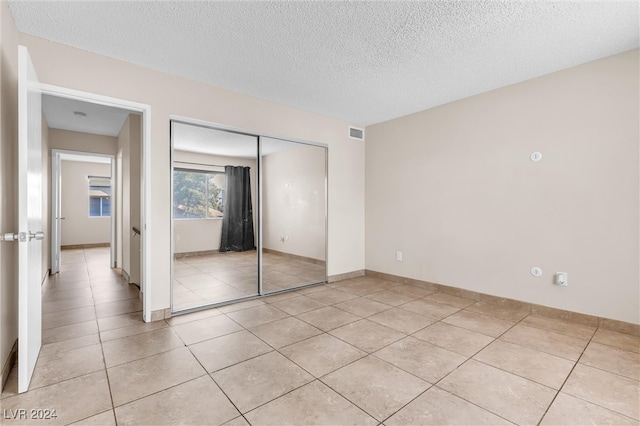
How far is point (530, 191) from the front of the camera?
131 inches

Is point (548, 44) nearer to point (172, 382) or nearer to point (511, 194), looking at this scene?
point (511, 194)

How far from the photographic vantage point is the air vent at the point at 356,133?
16.4 feet

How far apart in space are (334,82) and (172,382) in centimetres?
319

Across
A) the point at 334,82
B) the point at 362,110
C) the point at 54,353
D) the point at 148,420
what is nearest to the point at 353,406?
the point at 148,420

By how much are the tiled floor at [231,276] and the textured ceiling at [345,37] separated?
2.16m

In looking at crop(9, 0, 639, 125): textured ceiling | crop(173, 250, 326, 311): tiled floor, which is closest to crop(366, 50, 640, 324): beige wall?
crop(9, 0, 639, 125): textured ceiling

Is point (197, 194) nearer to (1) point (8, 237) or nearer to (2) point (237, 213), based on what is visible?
(2) point (237, 213)

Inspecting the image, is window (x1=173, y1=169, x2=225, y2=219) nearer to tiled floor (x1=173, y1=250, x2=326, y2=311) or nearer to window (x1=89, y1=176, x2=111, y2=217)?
A: tiled floor (x1=173, y1=250, x2=326, y2=311)

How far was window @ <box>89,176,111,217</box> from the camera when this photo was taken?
9.01 metres

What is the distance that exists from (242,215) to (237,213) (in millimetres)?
72

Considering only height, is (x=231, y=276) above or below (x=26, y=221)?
below

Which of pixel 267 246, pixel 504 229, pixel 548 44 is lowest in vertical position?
pixel 267 246

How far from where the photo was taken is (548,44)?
8.60 feet

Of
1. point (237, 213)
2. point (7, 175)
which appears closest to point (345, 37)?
point (237, 213)
